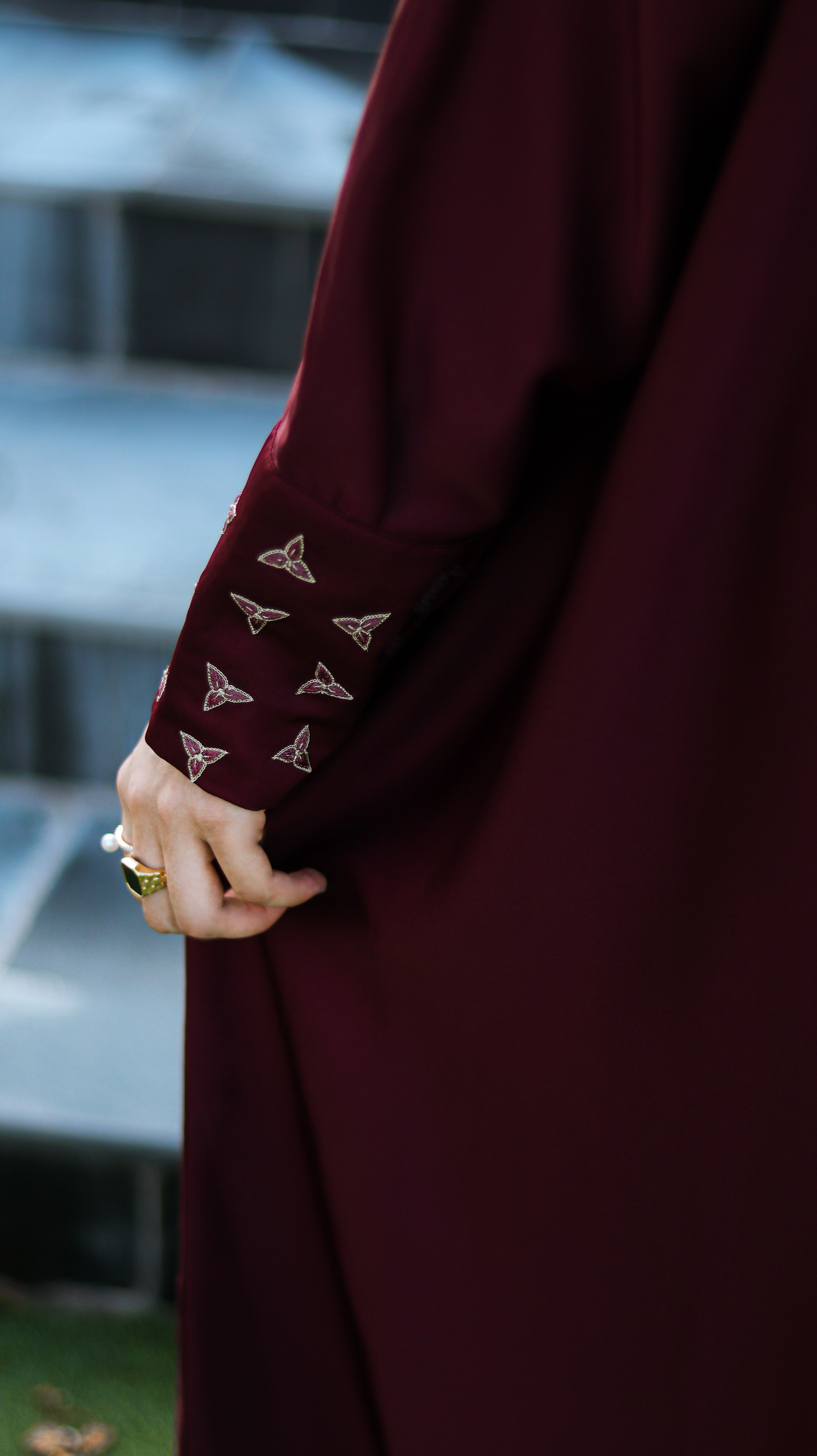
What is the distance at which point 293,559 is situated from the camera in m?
0.53

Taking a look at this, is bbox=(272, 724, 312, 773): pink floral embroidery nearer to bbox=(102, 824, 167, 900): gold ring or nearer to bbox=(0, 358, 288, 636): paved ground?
bbox=(102, 824, 167, 900): gold ring

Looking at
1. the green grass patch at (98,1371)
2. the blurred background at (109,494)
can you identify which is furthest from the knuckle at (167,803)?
the green grass patch at (98,1371)

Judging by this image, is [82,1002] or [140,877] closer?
[140,877]

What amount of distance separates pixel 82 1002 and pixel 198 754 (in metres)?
0.61

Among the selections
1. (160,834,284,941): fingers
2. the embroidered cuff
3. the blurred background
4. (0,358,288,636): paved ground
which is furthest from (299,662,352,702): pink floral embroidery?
(0,358,288,636): paved ground

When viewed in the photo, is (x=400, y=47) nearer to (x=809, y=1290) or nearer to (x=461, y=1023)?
(x=461, y=1023)

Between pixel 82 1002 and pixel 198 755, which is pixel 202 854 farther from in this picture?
pixel 82 1002

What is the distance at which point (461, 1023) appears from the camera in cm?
62

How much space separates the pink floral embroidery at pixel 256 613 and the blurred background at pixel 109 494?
0.61 metres

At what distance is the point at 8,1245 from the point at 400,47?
3.30 ft

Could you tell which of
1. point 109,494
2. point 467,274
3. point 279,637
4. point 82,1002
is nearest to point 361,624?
point 279,637

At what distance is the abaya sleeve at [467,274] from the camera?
452 millimetres

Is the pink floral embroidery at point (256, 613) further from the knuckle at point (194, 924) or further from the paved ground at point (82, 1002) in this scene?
the paved ground at point (82, 1002)

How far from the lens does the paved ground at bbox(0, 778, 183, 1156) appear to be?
3.40 ft
